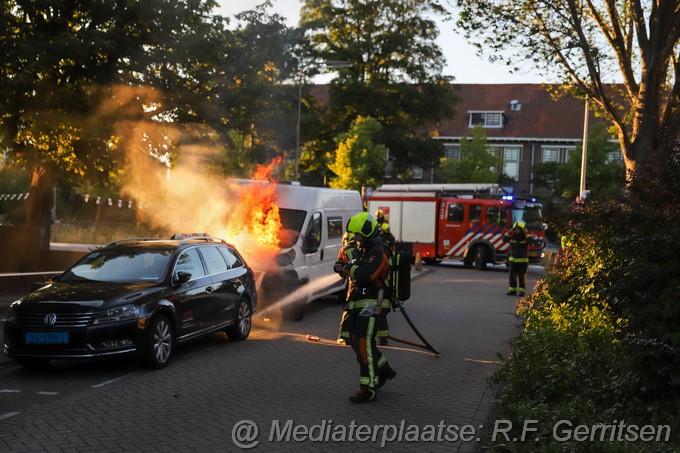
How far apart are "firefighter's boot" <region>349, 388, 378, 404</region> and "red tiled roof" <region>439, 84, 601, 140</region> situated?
5390cm

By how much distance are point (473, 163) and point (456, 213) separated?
2185 cm

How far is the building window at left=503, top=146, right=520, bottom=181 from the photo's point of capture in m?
61.5

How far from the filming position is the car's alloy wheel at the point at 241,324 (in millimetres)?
10836

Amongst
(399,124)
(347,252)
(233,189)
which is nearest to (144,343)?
(347,252)

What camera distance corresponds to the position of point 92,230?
102 feet

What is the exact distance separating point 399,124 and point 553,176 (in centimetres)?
1316

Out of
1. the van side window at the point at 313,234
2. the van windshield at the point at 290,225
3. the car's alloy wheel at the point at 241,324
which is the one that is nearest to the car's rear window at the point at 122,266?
the car's alloy wheel at the point at 241,324

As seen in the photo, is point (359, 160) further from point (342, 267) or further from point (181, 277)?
point (342, 267)

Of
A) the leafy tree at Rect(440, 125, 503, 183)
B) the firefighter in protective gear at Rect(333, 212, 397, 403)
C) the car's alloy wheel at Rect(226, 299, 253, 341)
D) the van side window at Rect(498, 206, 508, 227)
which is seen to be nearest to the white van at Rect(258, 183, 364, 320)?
the car's alloy wheel at Rect(226, 299, 253, 341)

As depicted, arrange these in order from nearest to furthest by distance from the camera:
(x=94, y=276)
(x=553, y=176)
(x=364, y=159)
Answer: (x=94, y=276), (x=364, y=159), (x=553, y=176)

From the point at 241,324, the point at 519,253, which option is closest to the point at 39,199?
the point at 241,324

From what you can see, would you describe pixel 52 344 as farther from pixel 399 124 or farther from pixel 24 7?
pixel 399 124

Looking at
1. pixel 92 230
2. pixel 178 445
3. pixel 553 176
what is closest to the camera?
pixel 178 445

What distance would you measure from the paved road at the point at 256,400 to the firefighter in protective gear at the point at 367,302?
0.22 metres
